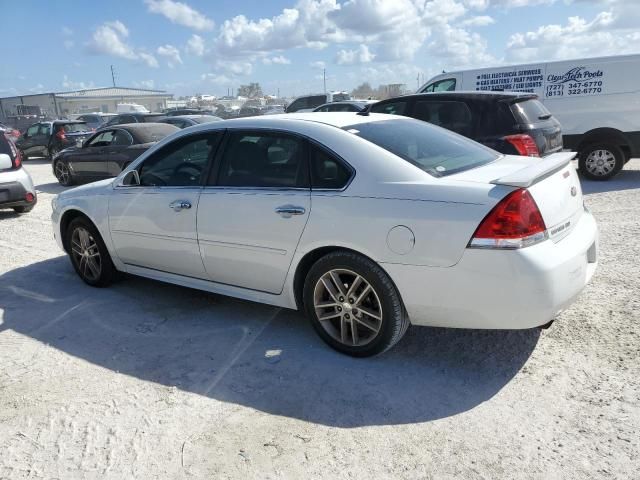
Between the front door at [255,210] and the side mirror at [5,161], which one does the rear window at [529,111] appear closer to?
the front door at [255,210]

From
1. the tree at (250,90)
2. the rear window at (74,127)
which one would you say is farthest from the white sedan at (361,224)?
the tree at (250,90)

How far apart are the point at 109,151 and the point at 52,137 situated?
28.6 feet

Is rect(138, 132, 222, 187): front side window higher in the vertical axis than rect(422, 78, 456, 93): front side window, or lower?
lower

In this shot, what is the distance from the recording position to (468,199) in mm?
2891

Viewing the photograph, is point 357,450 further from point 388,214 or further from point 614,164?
point 614,164

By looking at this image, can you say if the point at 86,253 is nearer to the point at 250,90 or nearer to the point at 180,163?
the point at 180,163

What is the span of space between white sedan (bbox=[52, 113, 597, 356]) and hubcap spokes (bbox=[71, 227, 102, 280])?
1.91 ft

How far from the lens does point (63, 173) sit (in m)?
12.4

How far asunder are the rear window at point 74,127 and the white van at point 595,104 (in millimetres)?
15124

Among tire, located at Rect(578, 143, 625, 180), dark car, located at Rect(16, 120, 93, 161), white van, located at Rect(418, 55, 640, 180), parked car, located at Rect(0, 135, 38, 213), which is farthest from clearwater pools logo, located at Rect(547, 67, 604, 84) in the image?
dark car, located at Rect(16, 120, 93, 161)

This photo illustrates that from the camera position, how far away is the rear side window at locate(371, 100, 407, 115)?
805cm

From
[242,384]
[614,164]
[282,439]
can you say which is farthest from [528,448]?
[614,164]

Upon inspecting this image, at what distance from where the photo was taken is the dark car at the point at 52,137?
59.1ft

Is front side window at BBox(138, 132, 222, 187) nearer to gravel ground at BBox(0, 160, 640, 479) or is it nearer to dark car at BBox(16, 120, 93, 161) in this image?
gravel ground at BBox(0, 160, 640, 479)
